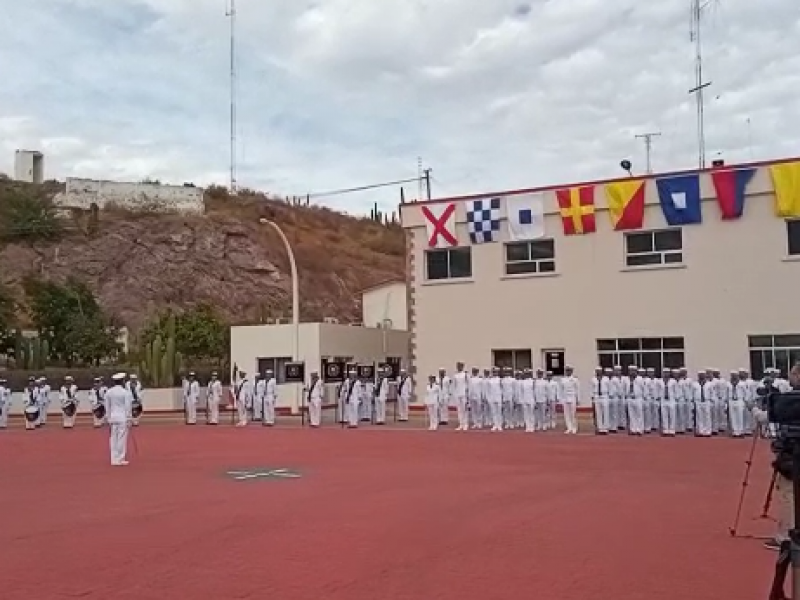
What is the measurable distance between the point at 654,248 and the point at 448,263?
7.64 m

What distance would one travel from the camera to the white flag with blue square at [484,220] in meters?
34.8

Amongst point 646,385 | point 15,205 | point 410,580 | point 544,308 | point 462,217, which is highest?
point 15,205

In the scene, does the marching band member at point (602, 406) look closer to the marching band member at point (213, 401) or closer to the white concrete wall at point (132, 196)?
the marching band member at point (213, 401)

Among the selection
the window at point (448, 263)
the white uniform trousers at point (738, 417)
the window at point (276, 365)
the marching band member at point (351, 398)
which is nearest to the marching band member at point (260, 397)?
the marching band member at point (351, 398)

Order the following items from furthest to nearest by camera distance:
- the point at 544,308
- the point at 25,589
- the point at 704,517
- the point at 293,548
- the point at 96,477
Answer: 1. the point at 544,308
2. the point at 96,477
3. the point at 704,517
4. the point at 293,548
5. the point at 25,589

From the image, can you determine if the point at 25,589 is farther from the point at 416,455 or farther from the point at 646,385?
the point at 646,385

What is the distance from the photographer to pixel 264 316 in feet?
224

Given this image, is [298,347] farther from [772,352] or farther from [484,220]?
[772,352]

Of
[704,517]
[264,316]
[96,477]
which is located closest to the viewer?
[704,517]

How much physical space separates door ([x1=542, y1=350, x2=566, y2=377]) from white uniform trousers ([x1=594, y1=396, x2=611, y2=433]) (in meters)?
6.83

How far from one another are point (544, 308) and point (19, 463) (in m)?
18.7

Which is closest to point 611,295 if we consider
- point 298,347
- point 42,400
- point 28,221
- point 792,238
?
point 792,238

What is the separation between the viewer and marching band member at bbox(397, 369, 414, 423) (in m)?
33.1

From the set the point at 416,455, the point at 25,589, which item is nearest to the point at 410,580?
the point at 25,589
